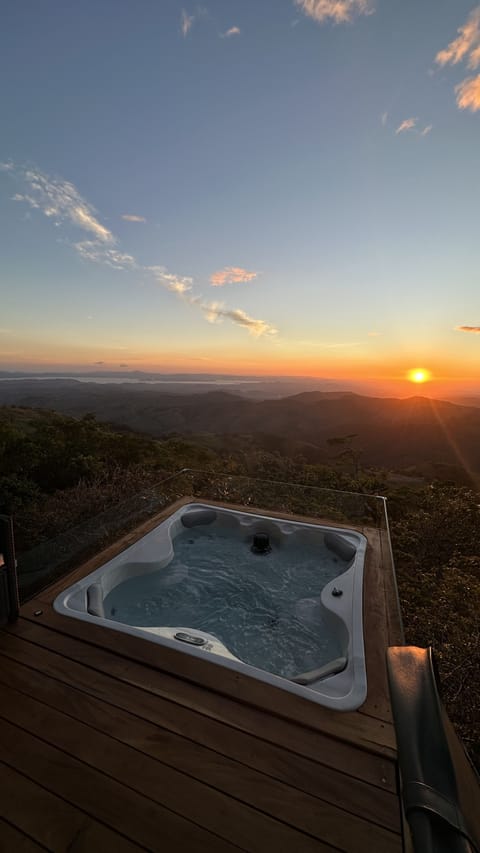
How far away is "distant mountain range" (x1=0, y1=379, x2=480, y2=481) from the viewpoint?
16.0 m

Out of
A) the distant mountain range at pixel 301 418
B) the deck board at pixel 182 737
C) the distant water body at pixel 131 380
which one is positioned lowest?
the distant mountain range at pixel 301 418

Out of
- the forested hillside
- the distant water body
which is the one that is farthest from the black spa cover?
the distant water body

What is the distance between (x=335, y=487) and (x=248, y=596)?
4644mm

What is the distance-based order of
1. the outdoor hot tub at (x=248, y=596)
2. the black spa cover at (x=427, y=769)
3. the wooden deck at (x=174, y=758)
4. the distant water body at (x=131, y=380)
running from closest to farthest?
the black spa cover at (x=427, y=769), the wooden deck at (x=174, y=758), the outdoor hot tub at (x=248, y=596), the distant water body at (x=131, y=380)

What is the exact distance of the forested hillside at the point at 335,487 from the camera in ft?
11.0

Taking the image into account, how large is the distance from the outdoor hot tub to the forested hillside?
928 millimetres

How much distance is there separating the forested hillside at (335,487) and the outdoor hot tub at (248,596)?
0.93 m

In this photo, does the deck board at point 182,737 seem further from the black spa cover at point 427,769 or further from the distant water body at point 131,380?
the distant water body at point 131,380

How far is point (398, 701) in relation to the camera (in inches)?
34.8

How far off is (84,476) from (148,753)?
18.6ft

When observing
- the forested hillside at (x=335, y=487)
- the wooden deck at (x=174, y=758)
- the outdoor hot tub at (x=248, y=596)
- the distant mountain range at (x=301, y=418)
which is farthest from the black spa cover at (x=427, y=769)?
the distant mountain range at (x=301, y=418)

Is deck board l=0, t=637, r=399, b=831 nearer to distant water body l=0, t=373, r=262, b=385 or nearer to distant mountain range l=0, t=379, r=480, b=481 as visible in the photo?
distant mountain range l=0, t=379, r=480, b=481

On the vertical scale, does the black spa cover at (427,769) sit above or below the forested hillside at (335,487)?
above

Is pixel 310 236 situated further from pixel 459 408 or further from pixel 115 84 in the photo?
pixel 459 408
